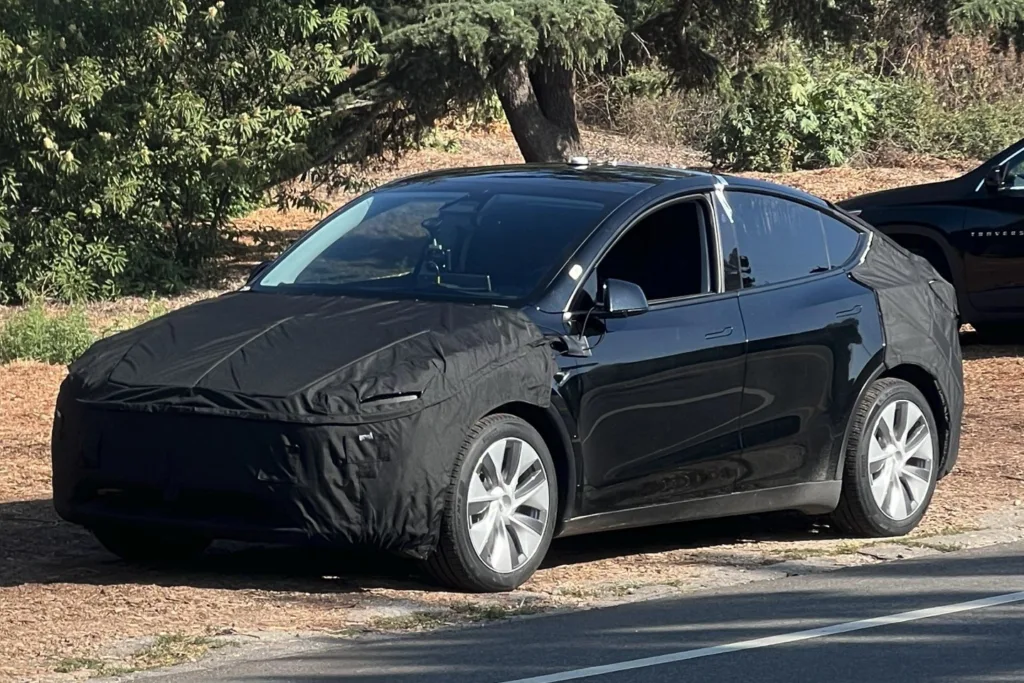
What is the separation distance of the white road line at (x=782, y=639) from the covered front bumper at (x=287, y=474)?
1089mm

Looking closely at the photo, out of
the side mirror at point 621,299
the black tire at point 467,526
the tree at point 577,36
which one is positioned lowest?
the black tire at point 467,526

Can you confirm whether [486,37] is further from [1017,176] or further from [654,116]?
[654,116]

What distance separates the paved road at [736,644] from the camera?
6.10m

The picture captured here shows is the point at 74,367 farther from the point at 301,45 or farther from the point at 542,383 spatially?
the point at 301,45

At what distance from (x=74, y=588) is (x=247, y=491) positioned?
40.8 inches

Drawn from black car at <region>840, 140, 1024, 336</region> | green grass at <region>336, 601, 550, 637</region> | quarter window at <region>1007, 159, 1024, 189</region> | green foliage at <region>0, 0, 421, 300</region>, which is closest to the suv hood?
black car at <region>840, 140, 1024, 336</region>

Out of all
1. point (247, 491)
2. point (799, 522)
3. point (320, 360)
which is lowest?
point (799, 522)

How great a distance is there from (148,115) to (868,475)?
11.5m

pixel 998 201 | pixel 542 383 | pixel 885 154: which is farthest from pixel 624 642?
Answer: pixel 885 154

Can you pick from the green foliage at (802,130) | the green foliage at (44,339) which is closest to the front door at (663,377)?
the green foliage at (44,339)

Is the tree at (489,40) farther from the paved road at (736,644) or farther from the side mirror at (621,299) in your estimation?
the paved road at (736,644)

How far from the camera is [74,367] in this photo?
7.56 metres

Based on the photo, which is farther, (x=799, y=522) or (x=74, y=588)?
(x=799, y=522)

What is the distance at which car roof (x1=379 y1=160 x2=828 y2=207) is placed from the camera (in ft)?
27.0
